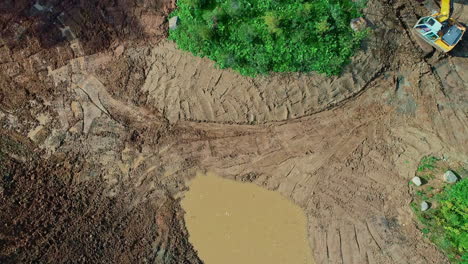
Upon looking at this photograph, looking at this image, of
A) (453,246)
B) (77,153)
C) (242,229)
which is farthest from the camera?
(77,153)

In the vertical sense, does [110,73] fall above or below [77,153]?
above

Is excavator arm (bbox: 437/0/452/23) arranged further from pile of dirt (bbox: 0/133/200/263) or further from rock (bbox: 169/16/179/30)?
pile of dirt (bbox: 0/133/200/263)

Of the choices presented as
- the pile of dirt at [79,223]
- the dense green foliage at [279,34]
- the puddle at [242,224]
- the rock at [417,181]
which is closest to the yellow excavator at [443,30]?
the dense green foliage at [279,34]

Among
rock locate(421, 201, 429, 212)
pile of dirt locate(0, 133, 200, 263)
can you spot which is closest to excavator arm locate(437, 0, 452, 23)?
rock locate(421, 201, 429, 212)

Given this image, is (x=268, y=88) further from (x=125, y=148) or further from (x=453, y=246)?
(x=453, y=246)

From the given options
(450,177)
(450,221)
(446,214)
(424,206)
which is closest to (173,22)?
(424,206)

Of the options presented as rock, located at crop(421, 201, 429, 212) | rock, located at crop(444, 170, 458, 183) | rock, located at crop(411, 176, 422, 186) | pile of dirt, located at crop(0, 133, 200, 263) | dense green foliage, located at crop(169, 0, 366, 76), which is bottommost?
pile of dirt, located at crop(0, 133, 200, 263)

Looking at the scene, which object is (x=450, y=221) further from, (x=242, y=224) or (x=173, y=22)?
(x=173, y=22)

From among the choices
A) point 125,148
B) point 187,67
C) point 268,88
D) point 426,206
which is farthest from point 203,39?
point 426,206
